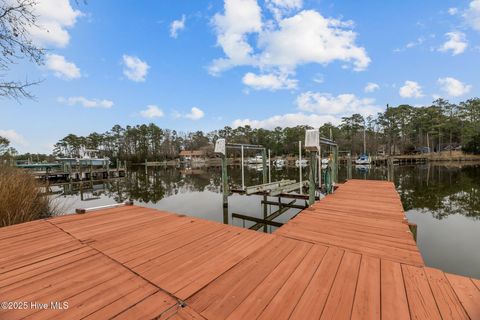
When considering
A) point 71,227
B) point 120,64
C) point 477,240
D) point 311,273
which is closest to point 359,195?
point 477,240

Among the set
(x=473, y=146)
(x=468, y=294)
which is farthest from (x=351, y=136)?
(x=468, y=294)

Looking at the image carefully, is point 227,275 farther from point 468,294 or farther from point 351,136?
point 351,136

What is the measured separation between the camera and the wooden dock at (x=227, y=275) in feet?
5.36

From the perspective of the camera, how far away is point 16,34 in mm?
4320

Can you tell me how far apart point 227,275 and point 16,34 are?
237 inches

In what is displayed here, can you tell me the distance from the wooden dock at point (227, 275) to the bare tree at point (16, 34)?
3372 millimetres

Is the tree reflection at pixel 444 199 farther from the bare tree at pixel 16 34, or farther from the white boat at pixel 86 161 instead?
the white boat at pixel 86 161

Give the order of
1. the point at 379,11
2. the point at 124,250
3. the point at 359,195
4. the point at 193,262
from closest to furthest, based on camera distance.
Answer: the point at 193,262, the point at 124,250, the point at 359,195, the point at 379,11

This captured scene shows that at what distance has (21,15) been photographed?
4.30 metres

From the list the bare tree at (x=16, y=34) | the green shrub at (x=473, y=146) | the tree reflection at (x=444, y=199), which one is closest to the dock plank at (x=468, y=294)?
the bare tree at (x=16, y=34)

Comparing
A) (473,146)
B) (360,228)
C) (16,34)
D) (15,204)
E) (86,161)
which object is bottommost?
(360,228)

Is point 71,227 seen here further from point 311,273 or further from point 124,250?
point 311,273

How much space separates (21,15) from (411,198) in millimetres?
15683

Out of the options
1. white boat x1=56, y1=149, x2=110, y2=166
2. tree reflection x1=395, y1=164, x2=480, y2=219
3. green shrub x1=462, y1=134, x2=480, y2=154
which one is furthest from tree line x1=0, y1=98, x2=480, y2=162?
white boat x1=56, y1=149, x2=110, y2=166
